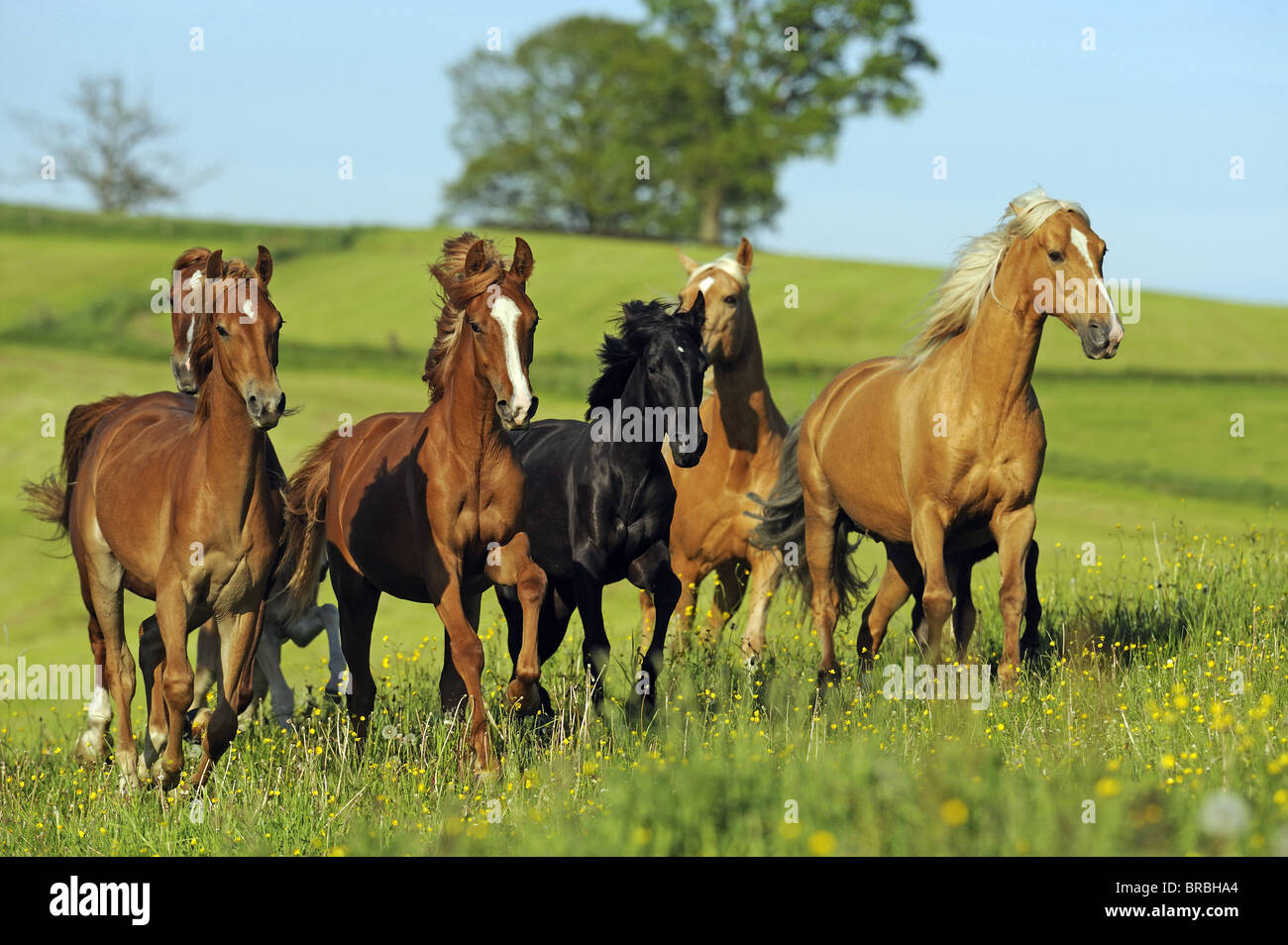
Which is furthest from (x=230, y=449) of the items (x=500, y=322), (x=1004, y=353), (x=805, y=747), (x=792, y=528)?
(x=792, y=528)

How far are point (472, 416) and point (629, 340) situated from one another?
1.29 metres

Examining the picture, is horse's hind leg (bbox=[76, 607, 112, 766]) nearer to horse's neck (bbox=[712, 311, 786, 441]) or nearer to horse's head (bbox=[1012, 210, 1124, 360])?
horse's neck (bbox=[712, 311, 786, 441])

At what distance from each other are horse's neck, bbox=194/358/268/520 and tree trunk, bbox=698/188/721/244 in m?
49.1

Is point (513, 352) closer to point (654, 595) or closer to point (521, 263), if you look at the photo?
point (521, 263)

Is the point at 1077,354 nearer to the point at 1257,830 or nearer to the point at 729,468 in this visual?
the point at 729,468

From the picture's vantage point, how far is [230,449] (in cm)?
627

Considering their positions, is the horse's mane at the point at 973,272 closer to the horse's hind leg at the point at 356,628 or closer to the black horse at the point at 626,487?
the black horse at the point at 626,487

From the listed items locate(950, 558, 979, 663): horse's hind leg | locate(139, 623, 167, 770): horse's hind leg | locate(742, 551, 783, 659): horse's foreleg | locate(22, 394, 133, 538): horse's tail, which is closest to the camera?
locate(139, 623, 167, 770): horse's hind leg

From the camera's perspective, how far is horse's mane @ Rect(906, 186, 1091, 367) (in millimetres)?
7133

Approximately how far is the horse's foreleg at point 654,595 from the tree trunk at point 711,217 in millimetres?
47860

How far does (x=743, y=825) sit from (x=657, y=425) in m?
3.04

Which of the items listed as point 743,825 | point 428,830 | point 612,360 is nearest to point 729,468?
point 612,360

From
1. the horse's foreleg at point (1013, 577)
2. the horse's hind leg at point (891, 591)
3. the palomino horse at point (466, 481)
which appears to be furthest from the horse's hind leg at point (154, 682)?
the horse's foreleg at point (1013, 577)

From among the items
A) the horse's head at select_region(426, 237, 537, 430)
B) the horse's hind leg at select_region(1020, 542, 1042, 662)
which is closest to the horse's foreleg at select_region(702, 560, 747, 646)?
the horse's hind leg at select_region(1020, 542, 1042, 662)
